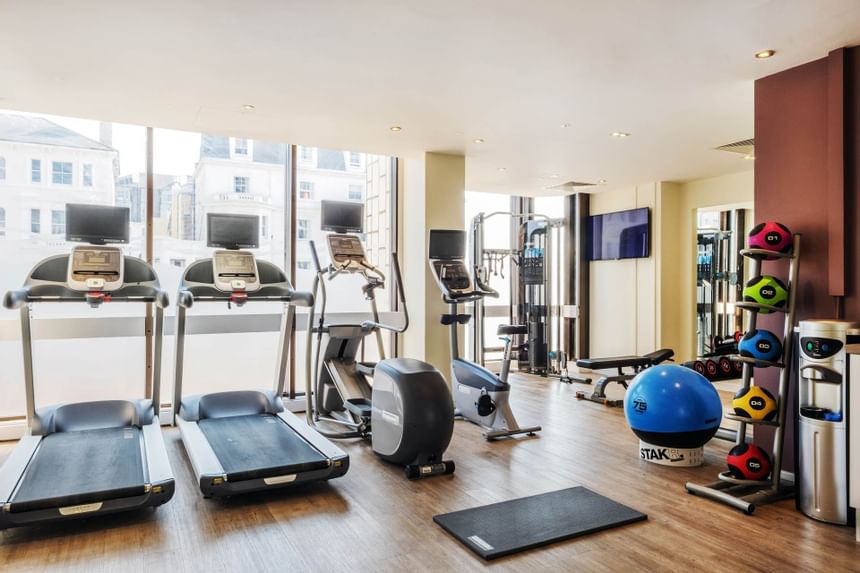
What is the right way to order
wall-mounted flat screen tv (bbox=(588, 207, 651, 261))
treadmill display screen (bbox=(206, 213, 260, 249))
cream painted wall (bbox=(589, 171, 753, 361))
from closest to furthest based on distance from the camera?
treadmill display screen (bbox=(206, 213, 260, 249))
cream painted wall (bbox=(589, 171, 753, 361))
wall-mounted flat screen tv (bbox=(588, 207, 651, 261))

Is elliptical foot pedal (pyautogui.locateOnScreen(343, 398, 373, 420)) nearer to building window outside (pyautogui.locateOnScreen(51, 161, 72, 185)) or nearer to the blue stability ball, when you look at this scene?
the blue stability ball

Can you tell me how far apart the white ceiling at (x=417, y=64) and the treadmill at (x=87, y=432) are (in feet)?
3.51

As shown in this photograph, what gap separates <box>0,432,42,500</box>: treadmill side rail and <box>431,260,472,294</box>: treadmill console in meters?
3.26

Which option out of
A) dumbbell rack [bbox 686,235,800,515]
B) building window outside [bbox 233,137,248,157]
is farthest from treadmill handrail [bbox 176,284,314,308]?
dumbbell rack [bbox 686,235,800,515]

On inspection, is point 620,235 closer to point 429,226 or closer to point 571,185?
point 571,185

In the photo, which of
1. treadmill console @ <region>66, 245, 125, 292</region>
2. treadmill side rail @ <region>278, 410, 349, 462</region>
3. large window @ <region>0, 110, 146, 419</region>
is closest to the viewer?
treadmill side rail @ <region>278, 410, 349, 462</region>

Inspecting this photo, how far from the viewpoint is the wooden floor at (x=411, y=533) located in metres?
2.61

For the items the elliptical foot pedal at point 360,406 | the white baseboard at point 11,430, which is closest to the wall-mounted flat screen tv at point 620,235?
the elliptical foot pedal at point 360,406

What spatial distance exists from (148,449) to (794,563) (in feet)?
12.0

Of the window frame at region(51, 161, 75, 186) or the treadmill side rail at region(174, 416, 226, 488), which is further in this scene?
the window frame at region(51, 161, 75, 186)

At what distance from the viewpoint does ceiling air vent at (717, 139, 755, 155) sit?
563cm

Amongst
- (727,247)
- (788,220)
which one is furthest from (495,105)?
(727,247)

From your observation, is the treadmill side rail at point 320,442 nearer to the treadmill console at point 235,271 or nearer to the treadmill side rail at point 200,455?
the treadmill side rail at point 200,455

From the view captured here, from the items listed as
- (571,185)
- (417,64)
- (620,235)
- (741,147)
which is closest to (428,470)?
(417,64)
